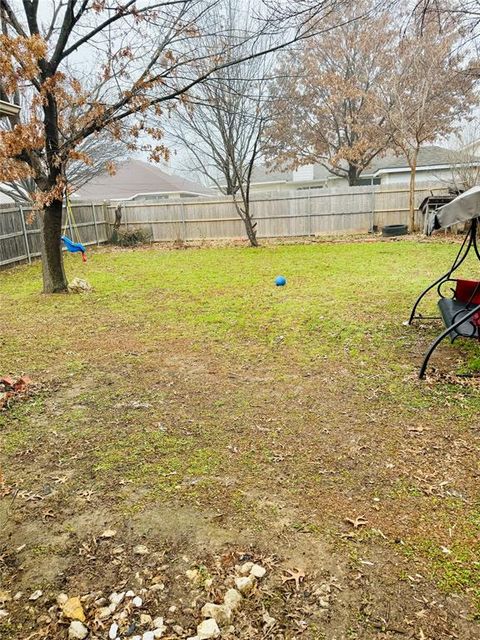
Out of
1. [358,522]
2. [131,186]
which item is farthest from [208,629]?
[131,186]

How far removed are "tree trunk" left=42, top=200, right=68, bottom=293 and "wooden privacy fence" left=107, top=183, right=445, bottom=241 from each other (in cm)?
926

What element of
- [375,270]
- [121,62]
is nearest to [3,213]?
[121,62]

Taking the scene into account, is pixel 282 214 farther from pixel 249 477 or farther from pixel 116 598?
pixel 116 598

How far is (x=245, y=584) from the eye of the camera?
1665 millimetres

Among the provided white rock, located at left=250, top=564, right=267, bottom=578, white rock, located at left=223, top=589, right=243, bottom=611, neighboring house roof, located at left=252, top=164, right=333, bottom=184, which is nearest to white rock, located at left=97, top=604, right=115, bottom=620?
white rock, located at left=223, top=589, right=243, bottom=611

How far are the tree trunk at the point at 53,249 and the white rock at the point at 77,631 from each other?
6.58 meters

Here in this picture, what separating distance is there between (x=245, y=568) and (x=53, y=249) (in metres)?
6.76

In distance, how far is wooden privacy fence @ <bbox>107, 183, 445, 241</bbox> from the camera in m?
14.8

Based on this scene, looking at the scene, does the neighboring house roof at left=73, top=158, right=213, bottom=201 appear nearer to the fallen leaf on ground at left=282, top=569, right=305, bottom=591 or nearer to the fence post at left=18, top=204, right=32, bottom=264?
the fence post at left=18, top=204, right=32, bottom=264

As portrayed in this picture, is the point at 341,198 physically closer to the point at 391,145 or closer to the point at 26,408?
the point at 391,145

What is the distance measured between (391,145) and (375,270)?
1239cm

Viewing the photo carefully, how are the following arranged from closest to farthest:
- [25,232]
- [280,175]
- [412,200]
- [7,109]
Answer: [7,109] → [25,232] → [412,200] → [280,175]

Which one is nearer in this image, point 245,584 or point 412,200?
point 245,584

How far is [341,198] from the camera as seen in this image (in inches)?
593
